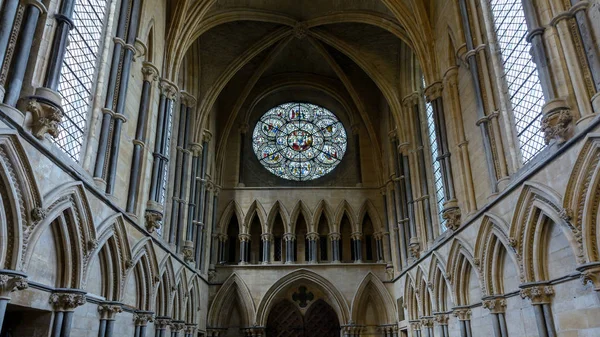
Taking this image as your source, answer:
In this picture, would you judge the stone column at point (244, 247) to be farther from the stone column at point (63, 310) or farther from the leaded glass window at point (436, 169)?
the stone column at point (63, 310)

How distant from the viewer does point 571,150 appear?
23.3ft

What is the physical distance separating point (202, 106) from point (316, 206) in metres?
6.07

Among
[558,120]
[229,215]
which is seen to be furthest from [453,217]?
[229,215]

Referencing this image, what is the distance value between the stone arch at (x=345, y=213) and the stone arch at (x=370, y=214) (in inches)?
9.6

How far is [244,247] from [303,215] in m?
2.71

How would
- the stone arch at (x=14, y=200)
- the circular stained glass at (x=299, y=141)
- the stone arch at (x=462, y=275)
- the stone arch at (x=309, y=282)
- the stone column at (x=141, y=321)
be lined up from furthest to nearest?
the circular stained glass at (x=299, y=141) → the stone arch at (x=309, y=282) → the stone arch at (x=462, y=275) → the stone column at (x=141, y=321) → the stone arch at (x=14, y=200)

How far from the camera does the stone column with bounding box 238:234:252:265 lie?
62.4ft

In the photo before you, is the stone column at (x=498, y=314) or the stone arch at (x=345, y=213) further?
the stone arch at (x=345, y=213)

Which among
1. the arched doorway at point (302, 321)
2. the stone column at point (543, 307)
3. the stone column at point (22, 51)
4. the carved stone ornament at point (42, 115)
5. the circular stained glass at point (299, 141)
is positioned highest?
the circular stained glass at point (299, 141)

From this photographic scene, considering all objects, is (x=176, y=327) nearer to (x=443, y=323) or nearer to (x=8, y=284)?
(x=443, y=323)

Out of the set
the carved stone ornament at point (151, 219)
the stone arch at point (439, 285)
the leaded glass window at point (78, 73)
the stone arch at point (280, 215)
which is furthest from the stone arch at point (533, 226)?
the stone arch at point (280, 215)

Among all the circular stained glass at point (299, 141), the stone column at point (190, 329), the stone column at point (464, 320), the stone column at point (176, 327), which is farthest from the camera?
the circular stained glass at point (299, 141)

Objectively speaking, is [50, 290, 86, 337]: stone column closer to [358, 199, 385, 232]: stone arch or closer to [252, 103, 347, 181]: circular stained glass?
[358, 199, 385, 232]: stone arch

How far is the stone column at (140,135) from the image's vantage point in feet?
35.8
